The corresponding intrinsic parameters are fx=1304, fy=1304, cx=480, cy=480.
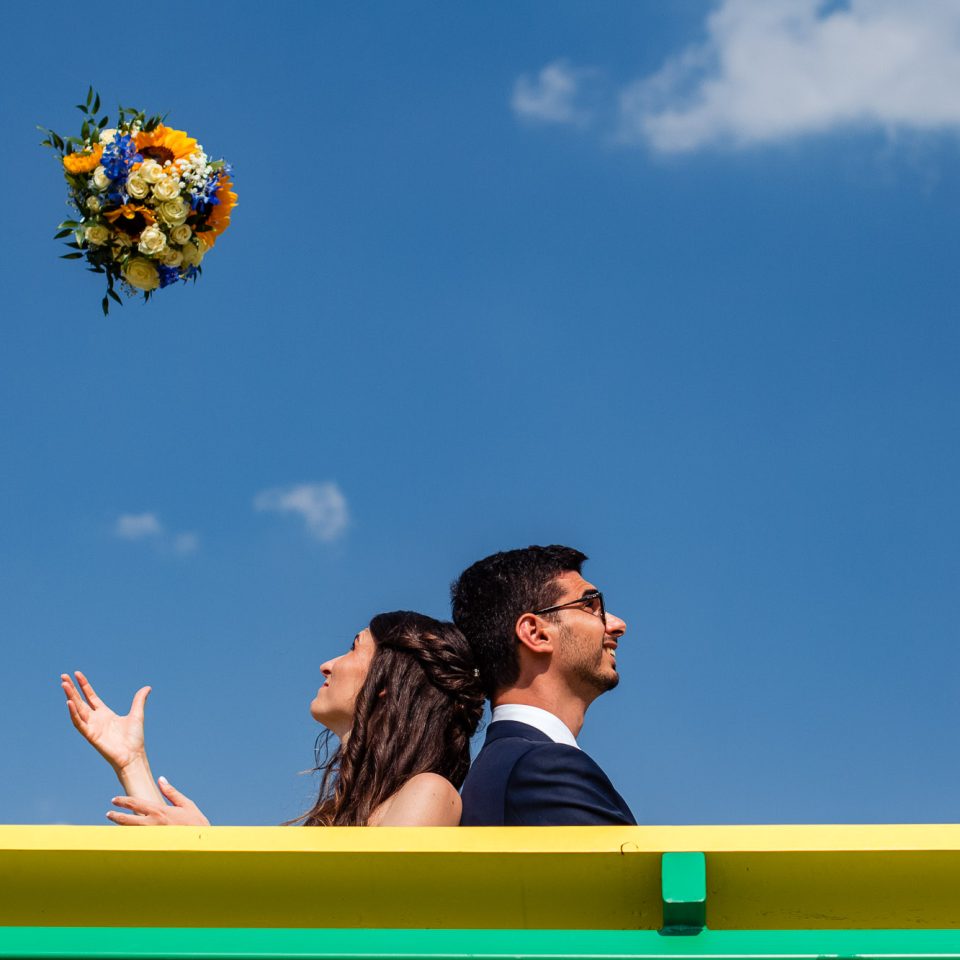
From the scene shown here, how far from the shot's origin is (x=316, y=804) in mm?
4605

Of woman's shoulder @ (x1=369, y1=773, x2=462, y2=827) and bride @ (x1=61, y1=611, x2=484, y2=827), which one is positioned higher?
bride @ (x1=61, y1=611, x2=484, y2=827)

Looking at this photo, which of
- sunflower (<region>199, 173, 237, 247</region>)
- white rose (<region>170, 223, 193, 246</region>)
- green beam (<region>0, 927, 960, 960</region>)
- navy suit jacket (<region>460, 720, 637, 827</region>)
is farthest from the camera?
sunflower (<region>199, 173, 237, 247</region>)

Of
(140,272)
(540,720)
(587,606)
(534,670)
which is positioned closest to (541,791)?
(540,720)

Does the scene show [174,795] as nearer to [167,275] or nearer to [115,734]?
[115,734]

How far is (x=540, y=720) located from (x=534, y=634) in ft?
1.17

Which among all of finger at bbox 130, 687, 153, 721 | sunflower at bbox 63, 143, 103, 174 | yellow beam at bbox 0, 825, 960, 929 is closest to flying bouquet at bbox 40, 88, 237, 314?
sunflower at bbox 63, 143, 103, 174

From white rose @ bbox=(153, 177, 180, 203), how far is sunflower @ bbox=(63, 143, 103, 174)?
0.93 ft

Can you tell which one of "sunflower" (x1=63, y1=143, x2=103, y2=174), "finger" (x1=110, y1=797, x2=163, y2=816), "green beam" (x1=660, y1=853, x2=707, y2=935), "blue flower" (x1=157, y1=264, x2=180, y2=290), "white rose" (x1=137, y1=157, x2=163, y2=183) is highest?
"sunflower" (x1=63, y1=143, x2=103, y2=174)

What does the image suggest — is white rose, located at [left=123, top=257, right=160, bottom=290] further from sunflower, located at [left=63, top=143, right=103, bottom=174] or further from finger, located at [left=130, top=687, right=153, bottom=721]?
finger, located at [left=130, top=687, right=153, bottom=721]

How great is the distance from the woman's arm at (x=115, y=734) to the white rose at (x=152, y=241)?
5.96 ft

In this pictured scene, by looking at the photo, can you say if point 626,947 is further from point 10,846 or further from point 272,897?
point 10,846

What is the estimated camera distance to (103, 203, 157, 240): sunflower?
5.36m

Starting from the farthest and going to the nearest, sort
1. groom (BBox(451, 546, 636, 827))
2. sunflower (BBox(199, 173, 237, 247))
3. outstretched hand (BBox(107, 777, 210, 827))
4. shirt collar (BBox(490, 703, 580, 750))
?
1. sunflower (BBox(199, 173, 237, 247))
2. shirt collar (BBox(490, 703, 580, 750))
3. groom (BBox(451, 546, 636, 827))
4. outstretched hand (BBox(107, 777, 210, 827))

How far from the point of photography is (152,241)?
210 inches
